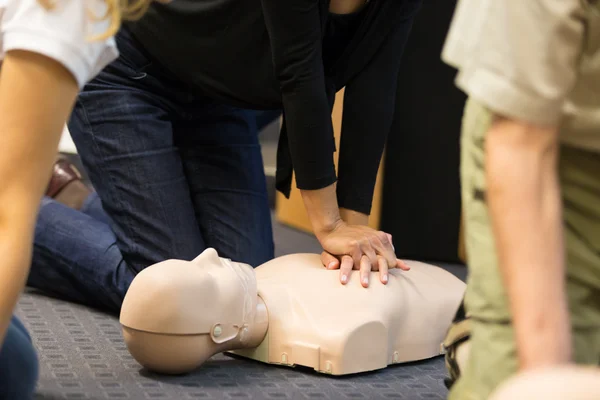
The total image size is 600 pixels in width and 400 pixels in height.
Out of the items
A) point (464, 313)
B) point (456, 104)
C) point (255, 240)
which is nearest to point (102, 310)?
point (255, 240)

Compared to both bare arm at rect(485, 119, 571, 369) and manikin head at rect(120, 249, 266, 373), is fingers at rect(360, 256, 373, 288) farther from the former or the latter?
bare arm at rect(485, 119, 571, 369)

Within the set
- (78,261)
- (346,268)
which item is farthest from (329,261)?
(78,261)

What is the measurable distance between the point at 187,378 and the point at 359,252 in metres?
0.35

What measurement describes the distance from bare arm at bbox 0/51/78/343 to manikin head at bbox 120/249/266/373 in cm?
36

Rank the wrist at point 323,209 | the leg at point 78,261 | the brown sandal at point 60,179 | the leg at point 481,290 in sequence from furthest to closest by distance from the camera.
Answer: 1. the brown sandal at point 60,179
2. the leg at point 78,261
3. the wrist at point 323,209
4. the leg at point 481,290

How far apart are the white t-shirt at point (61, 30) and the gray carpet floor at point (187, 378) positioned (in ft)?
1.69

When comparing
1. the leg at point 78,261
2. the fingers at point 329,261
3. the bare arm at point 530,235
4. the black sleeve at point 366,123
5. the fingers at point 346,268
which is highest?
the bare arm at point 530,235

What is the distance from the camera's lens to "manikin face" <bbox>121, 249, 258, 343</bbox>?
1.18m

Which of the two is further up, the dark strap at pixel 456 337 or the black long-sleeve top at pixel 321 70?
the black long-sleeve top at pixel 321 70

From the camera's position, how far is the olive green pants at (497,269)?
2.39ft

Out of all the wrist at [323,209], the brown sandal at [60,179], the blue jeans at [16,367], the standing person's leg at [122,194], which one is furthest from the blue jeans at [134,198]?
the blue jeans at [16,367]

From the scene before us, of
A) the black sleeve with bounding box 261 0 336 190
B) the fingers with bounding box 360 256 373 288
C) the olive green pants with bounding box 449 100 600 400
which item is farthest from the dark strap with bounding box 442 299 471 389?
the black sleeve with bounding box 261 0 336 190

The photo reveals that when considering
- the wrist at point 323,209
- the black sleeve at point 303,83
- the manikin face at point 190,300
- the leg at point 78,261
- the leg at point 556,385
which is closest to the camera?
the leg at point 556,385

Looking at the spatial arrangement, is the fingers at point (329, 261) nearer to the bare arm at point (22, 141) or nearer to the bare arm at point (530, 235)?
the bare arm at point (22, 141)
